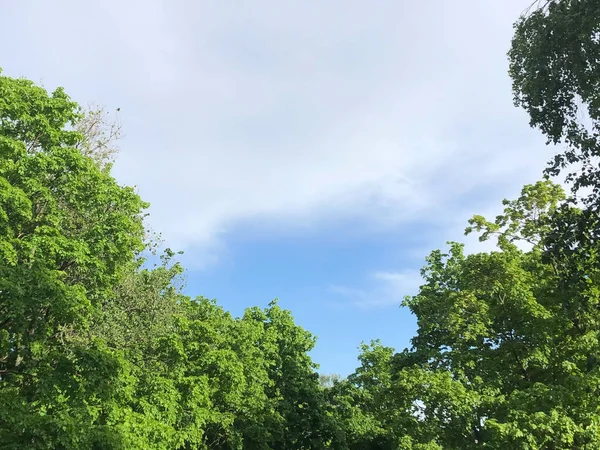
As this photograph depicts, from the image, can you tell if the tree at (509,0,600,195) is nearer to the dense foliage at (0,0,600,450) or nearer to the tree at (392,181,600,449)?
the dense foliage at (0,0,600,450)

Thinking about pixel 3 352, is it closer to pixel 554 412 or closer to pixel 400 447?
pixel 400 447

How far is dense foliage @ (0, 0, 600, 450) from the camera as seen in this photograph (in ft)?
45.3

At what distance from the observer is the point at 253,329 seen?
100 ft

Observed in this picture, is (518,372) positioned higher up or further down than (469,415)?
higher up

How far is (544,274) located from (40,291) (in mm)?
20469

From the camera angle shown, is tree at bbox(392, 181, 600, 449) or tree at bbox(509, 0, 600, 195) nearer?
tree at bbox(509, 0, 600, 195)

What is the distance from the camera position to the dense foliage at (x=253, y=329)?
13.8m

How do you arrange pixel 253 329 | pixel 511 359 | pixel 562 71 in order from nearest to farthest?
1. pixel 562 71
2. pixel 511 359
3. pixel 253 329

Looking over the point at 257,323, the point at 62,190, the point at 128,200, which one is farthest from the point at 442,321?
the point at 62,190

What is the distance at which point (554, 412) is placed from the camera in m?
A: 18.3

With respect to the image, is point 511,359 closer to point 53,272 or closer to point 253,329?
point 253,329

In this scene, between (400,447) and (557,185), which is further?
(557,185)

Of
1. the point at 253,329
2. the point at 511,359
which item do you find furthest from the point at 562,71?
the point at 253,329

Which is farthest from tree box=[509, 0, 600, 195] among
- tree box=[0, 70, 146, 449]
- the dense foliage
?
tree box=[0, 70, 146, 449]
